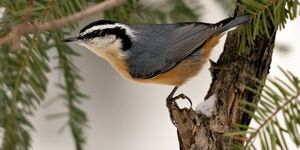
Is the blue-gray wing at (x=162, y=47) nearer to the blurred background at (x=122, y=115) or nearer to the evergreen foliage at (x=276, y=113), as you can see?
the evergreen foliage at (x=276, y=113)

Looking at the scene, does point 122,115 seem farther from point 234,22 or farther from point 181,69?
point 234,22

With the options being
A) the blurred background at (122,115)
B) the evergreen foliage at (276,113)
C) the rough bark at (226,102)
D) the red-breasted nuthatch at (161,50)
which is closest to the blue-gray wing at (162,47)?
the red-breasted nuthatch at (161,50)

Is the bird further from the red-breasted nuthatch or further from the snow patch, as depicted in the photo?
the snow patch

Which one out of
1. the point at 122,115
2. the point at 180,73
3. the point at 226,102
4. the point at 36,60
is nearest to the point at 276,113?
the point at 226,102

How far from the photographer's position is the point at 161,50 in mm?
1054

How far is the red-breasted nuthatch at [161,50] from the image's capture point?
0.99 metres

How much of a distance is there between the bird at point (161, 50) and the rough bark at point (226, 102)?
0.20m

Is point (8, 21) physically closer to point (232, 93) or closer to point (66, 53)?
point (66, 53)

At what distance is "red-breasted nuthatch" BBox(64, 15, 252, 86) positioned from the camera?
0.99 metres

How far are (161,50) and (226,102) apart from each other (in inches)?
12.9

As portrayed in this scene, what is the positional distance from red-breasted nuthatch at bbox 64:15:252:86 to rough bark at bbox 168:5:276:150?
7.9 inches

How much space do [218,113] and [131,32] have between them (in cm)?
29

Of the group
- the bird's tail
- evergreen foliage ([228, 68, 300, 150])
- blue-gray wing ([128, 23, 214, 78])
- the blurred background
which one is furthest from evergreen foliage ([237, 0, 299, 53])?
the blurred background

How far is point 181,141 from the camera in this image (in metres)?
0.75
